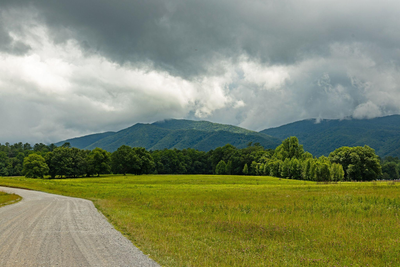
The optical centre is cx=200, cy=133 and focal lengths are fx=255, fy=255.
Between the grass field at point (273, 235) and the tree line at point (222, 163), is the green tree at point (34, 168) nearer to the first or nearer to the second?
the tree line at point (222, 163)

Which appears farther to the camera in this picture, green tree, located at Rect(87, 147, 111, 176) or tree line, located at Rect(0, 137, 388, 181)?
green tree, located at Rect(87, 147, 111, 176)

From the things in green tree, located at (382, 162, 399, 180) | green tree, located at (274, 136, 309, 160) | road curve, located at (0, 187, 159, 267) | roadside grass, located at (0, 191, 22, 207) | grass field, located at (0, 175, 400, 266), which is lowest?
green tree, located at (382, 162, 399, 180)

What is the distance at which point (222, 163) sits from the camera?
156625 millimetres

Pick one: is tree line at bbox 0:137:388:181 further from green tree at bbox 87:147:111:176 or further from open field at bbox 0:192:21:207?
open field at bbox 0:192:21:207

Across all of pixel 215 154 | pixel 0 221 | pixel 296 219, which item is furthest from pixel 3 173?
pixel 296 219

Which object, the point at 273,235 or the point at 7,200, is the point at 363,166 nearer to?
the point at 273,235

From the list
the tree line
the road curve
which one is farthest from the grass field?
the tree line

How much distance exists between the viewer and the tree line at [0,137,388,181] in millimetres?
94062

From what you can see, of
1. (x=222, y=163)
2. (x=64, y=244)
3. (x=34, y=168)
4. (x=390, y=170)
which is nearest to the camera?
(x=64, y=244)

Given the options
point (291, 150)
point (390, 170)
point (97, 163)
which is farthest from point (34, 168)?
point (390, 170)

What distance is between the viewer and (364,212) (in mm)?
20625

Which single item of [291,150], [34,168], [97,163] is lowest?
[34,168]

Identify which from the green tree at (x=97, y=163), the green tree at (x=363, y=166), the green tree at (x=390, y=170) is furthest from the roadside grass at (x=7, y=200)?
the green tree at (x=390, y=170)

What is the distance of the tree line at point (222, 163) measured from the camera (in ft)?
309
